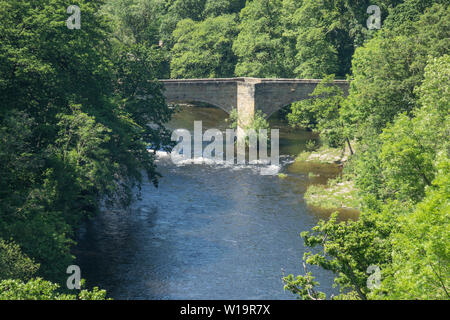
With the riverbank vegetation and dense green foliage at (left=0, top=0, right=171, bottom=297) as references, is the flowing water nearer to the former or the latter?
the riverbank vegetation

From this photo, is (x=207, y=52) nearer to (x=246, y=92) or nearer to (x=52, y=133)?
(x=246, y=92)

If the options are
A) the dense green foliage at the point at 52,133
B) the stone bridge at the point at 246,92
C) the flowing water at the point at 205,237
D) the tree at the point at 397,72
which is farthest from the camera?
the stone bridge at the point at 246,92

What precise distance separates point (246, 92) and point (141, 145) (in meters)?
27.0

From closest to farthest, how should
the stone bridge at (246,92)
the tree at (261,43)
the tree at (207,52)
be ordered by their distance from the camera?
1. the stone bridge at (246,92)
2. the tree at (261,43)
3. the tree at (207,52)

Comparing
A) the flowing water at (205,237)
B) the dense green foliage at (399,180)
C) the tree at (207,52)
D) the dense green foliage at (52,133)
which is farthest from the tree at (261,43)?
the dense green foliage at (52,133)

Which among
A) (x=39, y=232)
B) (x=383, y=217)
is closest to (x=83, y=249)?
(x=39, y=232)

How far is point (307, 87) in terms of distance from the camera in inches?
2714

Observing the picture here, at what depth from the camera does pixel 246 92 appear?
7044 centimetres

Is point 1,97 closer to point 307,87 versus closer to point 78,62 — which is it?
point 78,62

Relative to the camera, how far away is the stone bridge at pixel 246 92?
226ft

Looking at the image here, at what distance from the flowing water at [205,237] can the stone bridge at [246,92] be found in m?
12.4

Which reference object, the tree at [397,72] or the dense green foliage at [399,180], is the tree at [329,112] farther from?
the tree at [397,72]

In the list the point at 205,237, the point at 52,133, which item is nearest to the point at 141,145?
the point at 205,237

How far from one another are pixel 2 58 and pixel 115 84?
15778 mm
